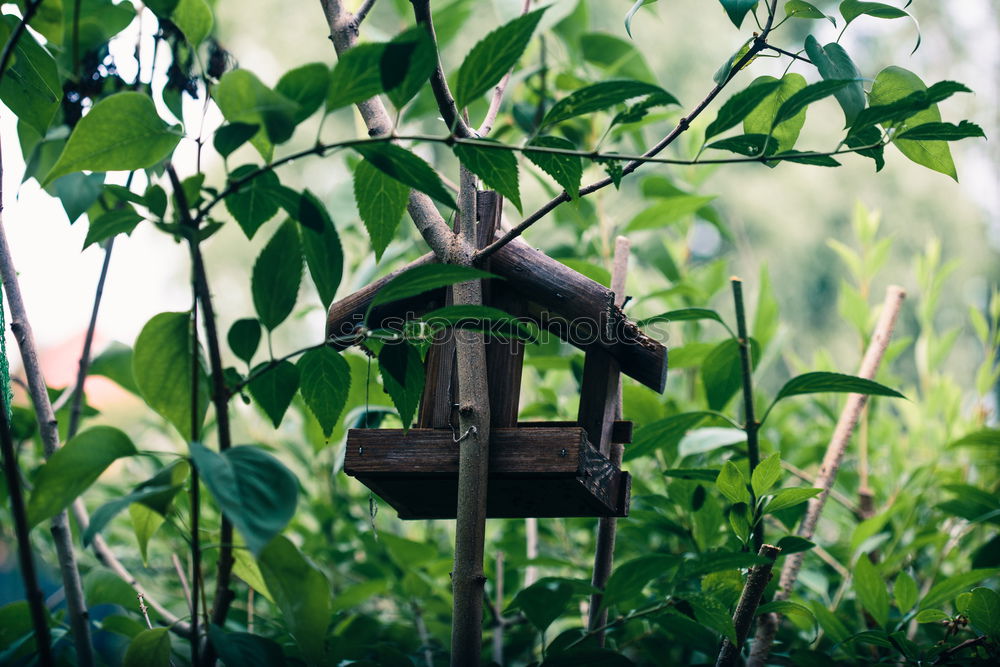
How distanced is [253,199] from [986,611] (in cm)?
84

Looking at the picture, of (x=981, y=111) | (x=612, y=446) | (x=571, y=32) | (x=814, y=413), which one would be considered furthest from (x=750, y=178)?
(x=612, y=446)

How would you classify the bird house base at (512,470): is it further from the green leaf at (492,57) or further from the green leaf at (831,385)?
the green leaf at (492,57)

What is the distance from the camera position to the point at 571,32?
147 cm

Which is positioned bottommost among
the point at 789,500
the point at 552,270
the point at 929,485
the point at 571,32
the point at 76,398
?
the point at 929,485

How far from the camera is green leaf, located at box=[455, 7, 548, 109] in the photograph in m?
0.59

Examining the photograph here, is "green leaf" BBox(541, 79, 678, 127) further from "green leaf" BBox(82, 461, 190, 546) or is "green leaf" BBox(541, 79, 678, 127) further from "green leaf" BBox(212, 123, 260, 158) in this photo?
"green leaf" BBox(82, 461, 190, 546)

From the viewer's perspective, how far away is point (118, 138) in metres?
0.55

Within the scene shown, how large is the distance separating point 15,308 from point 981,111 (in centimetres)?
701

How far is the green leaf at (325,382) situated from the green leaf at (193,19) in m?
0.28

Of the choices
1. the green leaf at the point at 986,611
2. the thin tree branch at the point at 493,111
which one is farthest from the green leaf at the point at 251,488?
the green leaf at the point at 986,611

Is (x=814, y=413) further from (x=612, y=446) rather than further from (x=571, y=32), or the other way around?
(x=612, y=446)

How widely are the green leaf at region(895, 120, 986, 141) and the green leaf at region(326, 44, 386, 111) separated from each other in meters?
0.45

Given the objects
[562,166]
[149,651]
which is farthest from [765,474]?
[149,651]

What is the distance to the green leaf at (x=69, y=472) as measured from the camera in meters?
0.54
